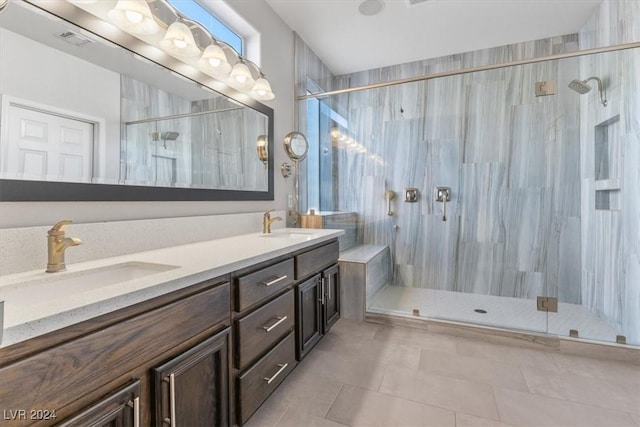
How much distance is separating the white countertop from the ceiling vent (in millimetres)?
837

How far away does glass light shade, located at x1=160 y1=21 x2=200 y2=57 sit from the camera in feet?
4.72

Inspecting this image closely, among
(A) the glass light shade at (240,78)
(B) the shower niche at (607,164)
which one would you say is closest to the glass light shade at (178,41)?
(A) the glass light shade at (240,78)

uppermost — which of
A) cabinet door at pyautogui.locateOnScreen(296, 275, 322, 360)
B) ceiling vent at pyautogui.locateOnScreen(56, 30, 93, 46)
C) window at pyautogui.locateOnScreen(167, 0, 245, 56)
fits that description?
window at pyautogui.locateOnScreen(167, 0, 245, 56)

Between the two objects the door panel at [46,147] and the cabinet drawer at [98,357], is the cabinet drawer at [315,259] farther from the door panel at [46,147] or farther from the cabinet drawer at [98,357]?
the door panel at [46,147]

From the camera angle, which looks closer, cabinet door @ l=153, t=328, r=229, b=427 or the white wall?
cabinet door @ l=153, t=328, r=229, b=427

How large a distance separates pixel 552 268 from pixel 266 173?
2.78 meters

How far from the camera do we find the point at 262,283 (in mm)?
1291

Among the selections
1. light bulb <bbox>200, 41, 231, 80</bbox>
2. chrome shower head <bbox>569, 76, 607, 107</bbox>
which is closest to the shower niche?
chrome shower head <bbox>569, 76, 607, 107</bbox>

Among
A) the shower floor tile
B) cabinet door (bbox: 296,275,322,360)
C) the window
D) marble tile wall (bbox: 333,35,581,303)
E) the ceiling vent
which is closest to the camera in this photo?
the ceiling vent

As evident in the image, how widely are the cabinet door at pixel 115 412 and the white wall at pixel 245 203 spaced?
71cm

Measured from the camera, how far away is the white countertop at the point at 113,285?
599 mm

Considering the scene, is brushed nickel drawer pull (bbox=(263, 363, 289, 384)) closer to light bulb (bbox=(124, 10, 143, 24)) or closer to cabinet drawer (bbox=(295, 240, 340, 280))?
cabinet drawer (bbox=(295, 240, 340, 280))

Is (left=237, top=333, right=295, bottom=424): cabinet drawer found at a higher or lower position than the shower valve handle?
lower

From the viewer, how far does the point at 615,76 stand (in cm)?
227
